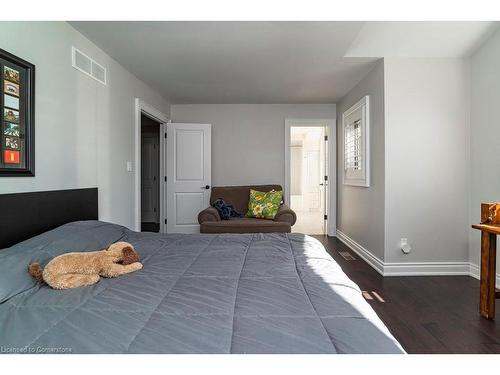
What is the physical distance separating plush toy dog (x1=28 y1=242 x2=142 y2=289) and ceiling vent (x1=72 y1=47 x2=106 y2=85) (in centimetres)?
181

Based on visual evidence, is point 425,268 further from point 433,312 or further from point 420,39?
point 420,39

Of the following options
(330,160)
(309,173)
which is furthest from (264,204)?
(309,173)

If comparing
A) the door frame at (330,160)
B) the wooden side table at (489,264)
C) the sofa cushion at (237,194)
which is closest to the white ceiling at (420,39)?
the wooden side table at (489,264)

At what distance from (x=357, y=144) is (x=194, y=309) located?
344 cm

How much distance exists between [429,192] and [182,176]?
11.3 feet

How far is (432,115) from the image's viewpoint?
3002 mm

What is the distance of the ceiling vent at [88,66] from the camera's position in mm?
2386

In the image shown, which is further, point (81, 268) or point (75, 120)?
point (75, 120)

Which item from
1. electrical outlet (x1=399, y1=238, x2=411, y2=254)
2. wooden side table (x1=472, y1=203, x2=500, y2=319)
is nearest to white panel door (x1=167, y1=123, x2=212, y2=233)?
electrical outlet (x1=399, y1=238, x2=411, y2=254)

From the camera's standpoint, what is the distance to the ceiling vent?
2386 millimetres

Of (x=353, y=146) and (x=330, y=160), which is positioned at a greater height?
(x=353, y=146)

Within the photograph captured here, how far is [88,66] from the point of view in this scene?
2551 millimetres

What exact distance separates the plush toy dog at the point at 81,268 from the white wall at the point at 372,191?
2672 mm
